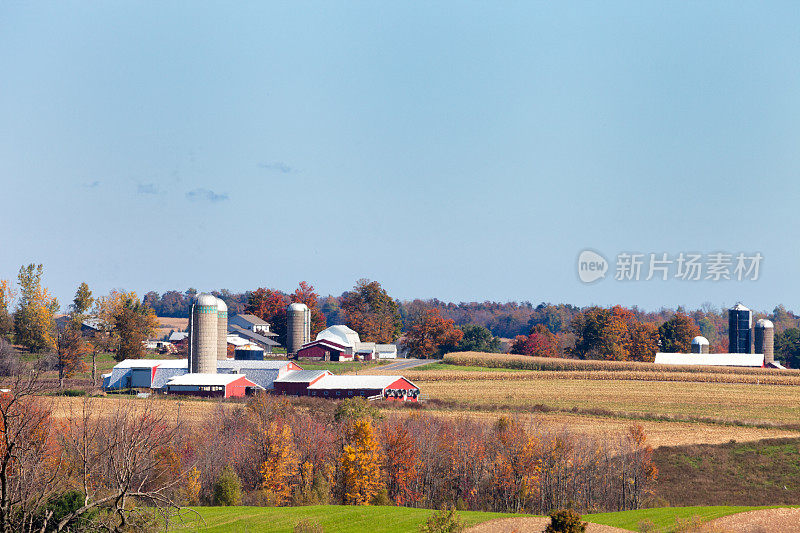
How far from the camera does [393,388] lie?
77.6 meters

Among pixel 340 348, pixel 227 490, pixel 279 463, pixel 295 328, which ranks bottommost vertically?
pixel 227 490

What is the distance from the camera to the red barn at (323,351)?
114 metres

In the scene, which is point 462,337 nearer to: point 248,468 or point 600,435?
point 600,435

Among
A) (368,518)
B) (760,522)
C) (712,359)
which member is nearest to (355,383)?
(368,518)

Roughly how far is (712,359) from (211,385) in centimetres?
6719

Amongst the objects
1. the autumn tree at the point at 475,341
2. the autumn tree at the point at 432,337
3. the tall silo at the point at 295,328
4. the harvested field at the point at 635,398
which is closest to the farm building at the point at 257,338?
the tall silo at the point at 295,328

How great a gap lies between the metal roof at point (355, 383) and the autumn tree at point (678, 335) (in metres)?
63.7

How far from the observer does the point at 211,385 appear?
7819 centimetres

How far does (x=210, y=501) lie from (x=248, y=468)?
15.2 feet

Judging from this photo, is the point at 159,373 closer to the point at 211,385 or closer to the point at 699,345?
the point at 211,385

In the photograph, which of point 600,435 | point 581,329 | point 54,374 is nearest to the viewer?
point 600,435

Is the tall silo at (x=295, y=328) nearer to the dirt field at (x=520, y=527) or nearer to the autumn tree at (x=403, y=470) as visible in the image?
the autumn tree at (x=403, y=470)

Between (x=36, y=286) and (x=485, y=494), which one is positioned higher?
(x=36, y=286)

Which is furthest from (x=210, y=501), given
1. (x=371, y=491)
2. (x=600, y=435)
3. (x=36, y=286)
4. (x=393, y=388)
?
(x=36, y=286)
